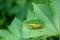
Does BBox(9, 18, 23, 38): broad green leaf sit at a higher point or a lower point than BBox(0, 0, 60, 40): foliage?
higher

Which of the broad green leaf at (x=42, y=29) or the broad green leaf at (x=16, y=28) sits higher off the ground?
Answer: the broad green leaf at (x=16, y=28)

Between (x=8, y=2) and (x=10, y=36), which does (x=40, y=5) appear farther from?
(x=8, y=2)

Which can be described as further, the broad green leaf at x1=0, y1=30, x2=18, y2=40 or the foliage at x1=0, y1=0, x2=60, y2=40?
the broad green leaf at x1=0, y1=30, x2=18, y2=40

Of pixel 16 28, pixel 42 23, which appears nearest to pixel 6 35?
pixel 16 28

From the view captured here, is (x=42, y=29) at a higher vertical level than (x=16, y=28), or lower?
lower

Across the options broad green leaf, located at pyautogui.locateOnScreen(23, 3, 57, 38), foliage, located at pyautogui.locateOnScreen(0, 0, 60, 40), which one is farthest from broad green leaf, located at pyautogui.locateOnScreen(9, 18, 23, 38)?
broad green leaf, located at pyautogui.locateOnScreen(23, 3, 57, 38)

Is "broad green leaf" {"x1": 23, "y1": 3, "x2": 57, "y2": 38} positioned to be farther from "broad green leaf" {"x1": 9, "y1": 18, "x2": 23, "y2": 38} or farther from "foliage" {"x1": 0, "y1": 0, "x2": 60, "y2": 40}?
"broad green leaf" {"x1": 9, "y1": 18, "x2": 23, "y2": 38}

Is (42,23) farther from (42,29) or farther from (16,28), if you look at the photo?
(16,28)

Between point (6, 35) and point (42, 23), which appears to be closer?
point (42, 23)

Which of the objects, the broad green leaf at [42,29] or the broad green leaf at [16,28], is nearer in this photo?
the broad green leaf at [42,29]

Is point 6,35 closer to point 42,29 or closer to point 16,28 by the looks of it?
point 16,28

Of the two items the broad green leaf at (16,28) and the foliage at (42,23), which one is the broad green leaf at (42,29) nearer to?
the foliage at (42,23)

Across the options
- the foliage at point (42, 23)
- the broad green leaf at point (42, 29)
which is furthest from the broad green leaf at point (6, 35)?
the broad green leaf at point (42, 29)
